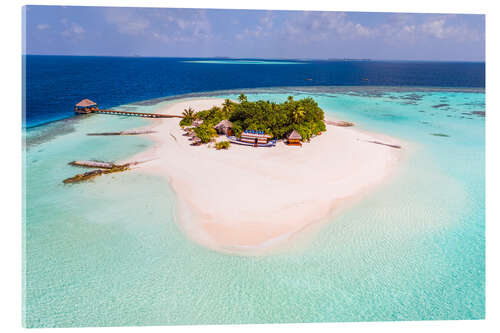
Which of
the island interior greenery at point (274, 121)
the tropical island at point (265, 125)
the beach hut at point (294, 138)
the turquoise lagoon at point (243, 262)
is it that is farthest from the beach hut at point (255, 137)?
the turquoise lagoon at point (243, 262)

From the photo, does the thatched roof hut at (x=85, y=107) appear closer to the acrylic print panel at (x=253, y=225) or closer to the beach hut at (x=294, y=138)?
the acrylic print panel at (x=253, y=225)

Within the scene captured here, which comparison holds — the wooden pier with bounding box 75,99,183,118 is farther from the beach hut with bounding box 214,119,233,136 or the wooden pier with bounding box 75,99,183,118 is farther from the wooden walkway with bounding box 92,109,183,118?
the beach hut with bounding box 214,119,233,136

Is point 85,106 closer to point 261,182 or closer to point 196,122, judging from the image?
point 196,122

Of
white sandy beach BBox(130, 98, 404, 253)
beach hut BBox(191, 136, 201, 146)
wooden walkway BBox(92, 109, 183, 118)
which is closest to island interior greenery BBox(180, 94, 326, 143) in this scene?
beach hut BBox(191, 136, 201, 146)

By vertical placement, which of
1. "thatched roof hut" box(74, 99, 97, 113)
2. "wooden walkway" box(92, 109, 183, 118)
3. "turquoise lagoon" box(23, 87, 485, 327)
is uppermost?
"thatched roof hut" box(74, 99, 97, 113)
